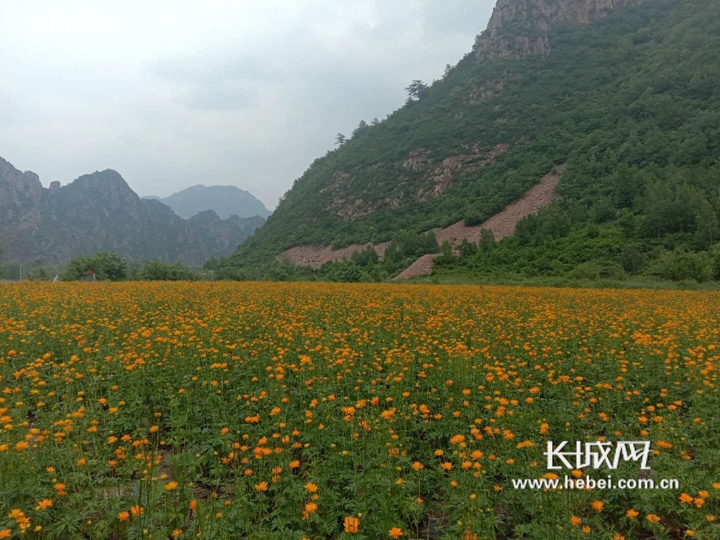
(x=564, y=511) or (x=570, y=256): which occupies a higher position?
(x=570, y=256)

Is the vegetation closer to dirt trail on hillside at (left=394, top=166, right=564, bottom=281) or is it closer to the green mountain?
the green mountain

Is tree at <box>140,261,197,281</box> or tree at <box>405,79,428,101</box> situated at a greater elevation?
tree at <box>405,79,428,101</box>

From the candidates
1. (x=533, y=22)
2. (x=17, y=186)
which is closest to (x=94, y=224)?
(x=17, y=186)

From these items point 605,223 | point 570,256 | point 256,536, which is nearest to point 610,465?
point 256,536

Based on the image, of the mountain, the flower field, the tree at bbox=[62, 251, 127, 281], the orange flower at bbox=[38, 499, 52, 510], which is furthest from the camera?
the mountain

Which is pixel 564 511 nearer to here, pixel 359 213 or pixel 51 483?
pixel 51 483

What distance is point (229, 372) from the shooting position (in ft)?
16.1

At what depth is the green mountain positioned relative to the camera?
3369cm

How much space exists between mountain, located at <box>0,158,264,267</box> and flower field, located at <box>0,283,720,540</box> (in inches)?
4319

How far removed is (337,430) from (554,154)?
226 ft

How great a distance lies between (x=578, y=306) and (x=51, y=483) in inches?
444

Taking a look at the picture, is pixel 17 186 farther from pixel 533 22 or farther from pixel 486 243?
pixel 533 22

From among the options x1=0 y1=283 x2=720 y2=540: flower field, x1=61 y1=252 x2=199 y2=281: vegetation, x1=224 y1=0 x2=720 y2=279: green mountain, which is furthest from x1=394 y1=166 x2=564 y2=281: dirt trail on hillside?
x1=0 y1=283 x2=720 y2=540: flower field

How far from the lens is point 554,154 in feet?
204
